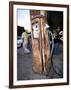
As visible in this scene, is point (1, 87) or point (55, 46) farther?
point (55, 46)

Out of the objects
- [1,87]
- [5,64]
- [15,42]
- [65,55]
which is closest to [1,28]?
[15,42]

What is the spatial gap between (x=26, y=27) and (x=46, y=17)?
0.21m

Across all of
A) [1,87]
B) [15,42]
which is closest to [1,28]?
[15,42]

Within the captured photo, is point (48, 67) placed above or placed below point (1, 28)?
below

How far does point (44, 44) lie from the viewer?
6.52 feet

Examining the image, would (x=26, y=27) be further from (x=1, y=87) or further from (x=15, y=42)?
(x=1, y=87)

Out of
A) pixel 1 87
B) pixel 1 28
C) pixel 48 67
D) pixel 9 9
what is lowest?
pixel 1 87

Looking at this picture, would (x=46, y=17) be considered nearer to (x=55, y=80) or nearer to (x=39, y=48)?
(x=39, y=48)

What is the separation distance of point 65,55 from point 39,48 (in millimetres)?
257

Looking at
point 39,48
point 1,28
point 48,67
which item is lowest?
point 48,67

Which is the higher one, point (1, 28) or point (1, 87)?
point (1, 28)

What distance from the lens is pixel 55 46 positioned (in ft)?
6.64

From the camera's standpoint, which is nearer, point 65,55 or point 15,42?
point 15,42

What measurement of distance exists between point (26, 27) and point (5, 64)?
366 mm
